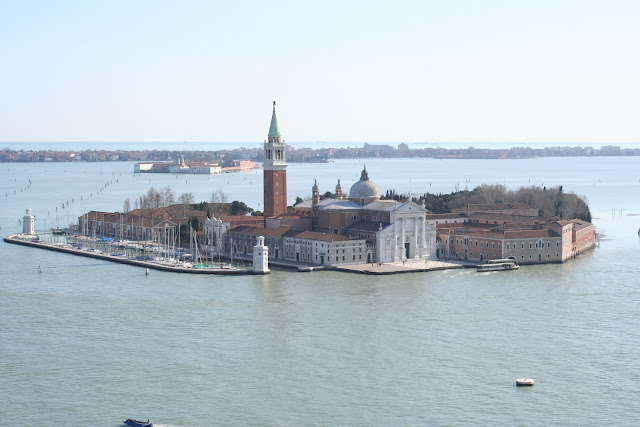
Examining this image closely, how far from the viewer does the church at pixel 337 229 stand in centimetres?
2431

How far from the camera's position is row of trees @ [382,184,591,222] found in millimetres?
33281

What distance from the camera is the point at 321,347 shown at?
15102 millimetres

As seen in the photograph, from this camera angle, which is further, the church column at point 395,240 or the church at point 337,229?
the church column at point 395,240

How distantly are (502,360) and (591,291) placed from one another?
6407mm

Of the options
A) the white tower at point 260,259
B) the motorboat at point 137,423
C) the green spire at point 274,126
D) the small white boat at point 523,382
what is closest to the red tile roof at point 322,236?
the white tower at point 260,259

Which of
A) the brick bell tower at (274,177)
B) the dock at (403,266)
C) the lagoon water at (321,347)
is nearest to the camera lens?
the lagoon water at (321,347)

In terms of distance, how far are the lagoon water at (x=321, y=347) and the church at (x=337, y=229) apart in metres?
1.53

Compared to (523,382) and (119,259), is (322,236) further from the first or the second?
(523,382)

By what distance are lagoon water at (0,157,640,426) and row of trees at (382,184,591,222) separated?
9.47 meters

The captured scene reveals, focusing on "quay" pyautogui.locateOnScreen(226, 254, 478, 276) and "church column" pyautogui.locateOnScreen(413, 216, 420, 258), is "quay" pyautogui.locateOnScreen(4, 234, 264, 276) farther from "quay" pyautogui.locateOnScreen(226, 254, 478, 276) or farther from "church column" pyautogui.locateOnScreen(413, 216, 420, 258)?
"church column" pyautogui.locateOnScreen(413, 216, 420, 258)

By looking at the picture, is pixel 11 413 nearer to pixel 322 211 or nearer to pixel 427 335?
pixel 427 335

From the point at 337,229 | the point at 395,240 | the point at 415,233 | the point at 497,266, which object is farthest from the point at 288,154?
the point at 497,266

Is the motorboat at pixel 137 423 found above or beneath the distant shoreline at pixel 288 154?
beneath

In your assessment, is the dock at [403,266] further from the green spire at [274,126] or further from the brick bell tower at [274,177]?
the green spire at [274,126]
